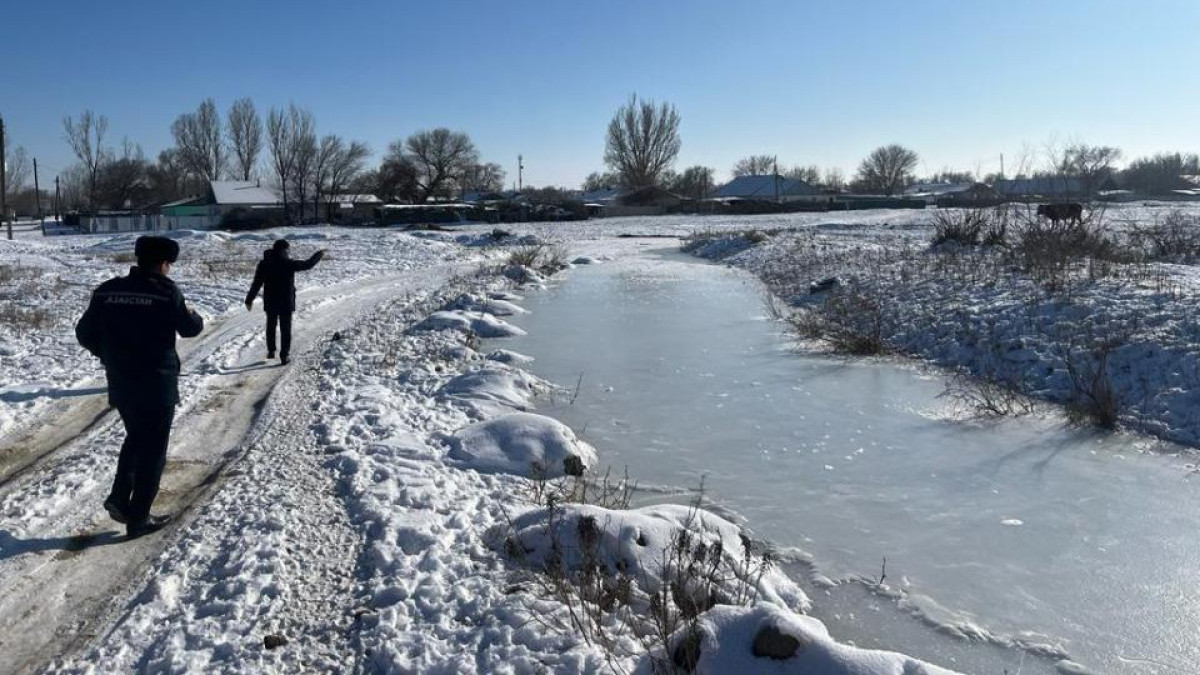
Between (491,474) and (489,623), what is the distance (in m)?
2.65

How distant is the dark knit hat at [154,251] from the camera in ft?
17.7

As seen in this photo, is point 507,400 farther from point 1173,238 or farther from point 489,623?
point 1173,238

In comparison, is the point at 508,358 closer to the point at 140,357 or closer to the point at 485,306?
the point at 485,306

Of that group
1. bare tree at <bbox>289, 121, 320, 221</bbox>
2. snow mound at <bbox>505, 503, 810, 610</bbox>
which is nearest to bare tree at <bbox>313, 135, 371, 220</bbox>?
bare tree at <bbox>289, 121, 320, 221</bbox>

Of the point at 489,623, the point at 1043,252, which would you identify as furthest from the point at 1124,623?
the point at 1043,252

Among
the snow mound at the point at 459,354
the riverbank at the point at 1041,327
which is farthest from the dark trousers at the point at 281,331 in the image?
the riverbank at the point at 1041,327

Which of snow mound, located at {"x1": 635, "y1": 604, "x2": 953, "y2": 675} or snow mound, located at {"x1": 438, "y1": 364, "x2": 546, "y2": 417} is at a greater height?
snow mound, located at {"x1": 635, "y1": 604, "x2": 953, "y2": 675}

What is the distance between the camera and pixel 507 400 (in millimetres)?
9664

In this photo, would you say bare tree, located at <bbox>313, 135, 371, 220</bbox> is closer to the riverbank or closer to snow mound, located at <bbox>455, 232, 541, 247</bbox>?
snow mound, located at <bbox>455, 232, 541, 247</bbox>

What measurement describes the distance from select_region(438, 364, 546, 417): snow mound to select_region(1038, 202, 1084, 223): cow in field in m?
13.9

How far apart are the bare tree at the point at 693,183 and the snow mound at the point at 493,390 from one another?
108 metres

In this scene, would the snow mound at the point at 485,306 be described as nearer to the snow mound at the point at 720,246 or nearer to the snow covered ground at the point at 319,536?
the snow covered ground at the point at 319,536

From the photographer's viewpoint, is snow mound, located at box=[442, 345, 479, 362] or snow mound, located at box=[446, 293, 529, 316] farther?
snow mound, located at box=[446, 293, 529, 316]

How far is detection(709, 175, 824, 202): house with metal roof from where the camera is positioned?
110938 mm
